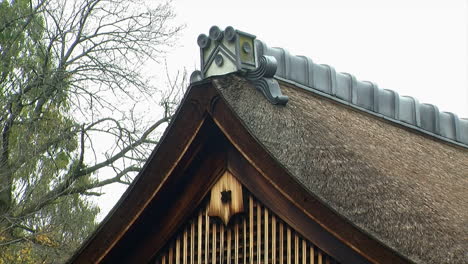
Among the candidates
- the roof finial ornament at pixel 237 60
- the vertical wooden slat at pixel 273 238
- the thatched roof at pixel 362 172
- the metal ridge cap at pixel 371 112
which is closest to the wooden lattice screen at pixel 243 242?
the vertical wooden slat at pixel 273 238

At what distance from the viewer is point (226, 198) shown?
22.1ft

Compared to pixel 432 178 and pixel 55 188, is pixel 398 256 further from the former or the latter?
pixel 55 188

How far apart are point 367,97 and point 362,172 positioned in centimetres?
224

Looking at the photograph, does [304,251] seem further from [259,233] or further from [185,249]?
[185,249]

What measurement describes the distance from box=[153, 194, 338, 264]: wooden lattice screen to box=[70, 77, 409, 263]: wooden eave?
8cm

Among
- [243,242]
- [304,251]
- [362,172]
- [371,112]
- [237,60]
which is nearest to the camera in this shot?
[304,251]

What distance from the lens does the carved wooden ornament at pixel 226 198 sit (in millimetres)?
6695

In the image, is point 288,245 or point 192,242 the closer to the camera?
point 288,245

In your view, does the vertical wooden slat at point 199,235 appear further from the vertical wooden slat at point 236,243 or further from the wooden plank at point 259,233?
the wooden plank at point 259,233

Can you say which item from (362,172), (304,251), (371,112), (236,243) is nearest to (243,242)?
(236,243)

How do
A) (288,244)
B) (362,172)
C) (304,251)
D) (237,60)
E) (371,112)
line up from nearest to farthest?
(304,251) < (288,244) < (362,172) < (237,60) < (371,112)

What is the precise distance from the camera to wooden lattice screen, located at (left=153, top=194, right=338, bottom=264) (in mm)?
6426

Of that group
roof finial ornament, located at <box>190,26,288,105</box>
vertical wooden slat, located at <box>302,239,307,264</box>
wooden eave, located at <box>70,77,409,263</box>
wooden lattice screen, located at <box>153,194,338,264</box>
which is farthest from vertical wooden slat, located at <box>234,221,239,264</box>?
roof finial ornament, located at <box>190,26,288,105</box>

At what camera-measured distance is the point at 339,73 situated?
27.7 ft
